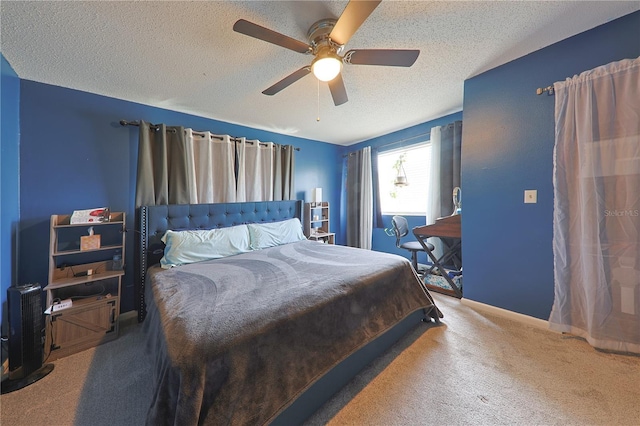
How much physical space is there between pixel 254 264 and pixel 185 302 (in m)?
0.78

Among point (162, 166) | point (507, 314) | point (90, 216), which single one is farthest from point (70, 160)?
point (507, 314)

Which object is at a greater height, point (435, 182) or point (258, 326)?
point (435, 182)

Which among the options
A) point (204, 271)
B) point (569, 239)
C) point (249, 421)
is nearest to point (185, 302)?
point (204, 271)

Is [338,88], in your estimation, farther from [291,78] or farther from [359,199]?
[359,199]

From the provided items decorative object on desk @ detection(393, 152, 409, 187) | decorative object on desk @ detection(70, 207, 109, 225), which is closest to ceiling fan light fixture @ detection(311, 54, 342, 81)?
decorative object on desk @ detection(70, 207, 109, 225)

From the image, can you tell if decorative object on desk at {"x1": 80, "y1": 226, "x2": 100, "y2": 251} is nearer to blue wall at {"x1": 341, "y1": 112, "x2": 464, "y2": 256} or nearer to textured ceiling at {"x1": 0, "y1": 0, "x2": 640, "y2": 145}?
textured ceiling at {"x1": 0, "y1": 0, "x2": 640, "y2": 145}

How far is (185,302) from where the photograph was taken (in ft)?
4.39

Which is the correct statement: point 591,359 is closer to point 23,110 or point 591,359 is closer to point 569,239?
point 569,239

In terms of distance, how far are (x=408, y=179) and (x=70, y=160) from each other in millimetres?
4426

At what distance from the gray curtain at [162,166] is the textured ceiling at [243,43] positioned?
38 cm

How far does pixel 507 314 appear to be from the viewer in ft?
7.33

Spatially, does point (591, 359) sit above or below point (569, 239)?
below

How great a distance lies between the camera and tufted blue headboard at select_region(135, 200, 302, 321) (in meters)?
2.36

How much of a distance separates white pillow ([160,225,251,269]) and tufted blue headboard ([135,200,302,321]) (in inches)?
7.8
